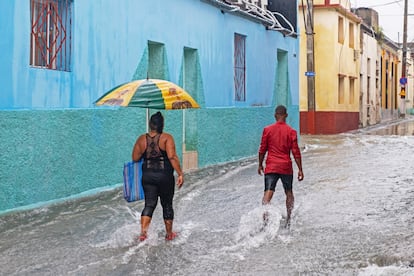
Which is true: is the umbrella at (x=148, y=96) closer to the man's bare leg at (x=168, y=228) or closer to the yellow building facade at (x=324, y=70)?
the man's bare leg at (x=168, y=228)

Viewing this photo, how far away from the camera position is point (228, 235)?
816cm

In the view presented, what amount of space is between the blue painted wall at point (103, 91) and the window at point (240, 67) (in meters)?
0.17

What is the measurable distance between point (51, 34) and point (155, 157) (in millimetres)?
3684

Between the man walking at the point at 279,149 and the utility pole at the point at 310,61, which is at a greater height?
the utility pole at the point at 310,61

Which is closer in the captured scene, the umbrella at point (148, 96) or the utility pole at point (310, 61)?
the umbrella at point (148, 96)

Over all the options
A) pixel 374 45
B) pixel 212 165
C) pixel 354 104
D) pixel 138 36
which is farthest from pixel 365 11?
pixel 138 36

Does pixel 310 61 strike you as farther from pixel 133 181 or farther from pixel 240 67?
pixel 133 181

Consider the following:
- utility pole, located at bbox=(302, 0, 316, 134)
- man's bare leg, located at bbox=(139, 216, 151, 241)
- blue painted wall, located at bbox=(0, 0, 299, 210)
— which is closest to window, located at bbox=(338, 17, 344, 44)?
utility pole, located at bbox=(302, 0, 316, 134)

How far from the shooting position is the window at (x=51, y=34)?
985 centimetres

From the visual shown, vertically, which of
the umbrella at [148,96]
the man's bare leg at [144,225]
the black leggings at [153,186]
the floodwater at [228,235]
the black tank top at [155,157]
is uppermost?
the umbrella at [148,96]

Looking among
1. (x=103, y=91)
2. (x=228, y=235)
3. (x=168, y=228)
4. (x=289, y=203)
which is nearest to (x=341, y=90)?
(x=103, y=91)

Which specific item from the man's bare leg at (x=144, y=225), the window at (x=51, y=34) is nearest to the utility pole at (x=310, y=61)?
the window at (x=51, y=34)

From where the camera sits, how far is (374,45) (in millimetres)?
40969

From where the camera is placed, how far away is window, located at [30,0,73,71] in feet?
32.3
